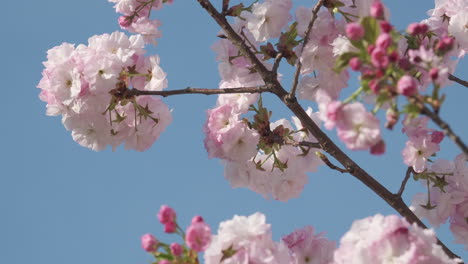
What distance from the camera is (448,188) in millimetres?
3805

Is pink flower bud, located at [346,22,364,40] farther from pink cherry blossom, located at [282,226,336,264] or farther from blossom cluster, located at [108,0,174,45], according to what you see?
blossom cluster, located at [108,0,174,45]

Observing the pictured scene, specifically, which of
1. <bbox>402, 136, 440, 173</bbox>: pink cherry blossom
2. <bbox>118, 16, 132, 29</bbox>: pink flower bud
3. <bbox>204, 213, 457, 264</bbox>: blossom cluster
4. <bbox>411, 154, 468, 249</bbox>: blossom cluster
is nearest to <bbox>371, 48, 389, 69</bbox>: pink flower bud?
<bbox>204, 213, 457, 264</bbox>: blossom cluster

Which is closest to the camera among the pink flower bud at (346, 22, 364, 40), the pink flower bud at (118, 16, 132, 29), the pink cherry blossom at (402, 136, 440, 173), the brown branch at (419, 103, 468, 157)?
the brown branch at (419, 103, 468, 157)

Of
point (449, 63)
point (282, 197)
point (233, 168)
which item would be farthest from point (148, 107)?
point (449, 63)

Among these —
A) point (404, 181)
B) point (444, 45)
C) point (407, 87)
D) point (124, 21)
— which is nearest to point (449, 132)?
point (407, 87)

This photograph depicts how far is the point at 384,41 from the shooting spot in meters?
1.98

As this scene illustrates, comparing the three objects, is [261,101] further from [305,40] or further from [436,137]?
[436,137]

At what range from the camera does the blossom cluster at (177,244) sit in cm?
231

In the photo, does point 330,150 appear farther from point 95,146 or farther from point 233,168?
point 95,146

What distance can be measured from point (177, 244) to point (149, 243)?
12cm

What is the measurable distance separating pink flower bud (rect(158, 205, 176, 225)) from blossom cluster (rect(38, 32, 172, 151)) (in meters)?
1.24

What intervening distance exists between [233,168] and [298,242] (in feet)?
3.07

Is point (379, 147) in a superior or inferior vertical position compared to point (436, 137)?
inferior

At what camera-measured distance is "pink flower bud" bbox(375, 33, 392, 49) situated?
198 centimetres
